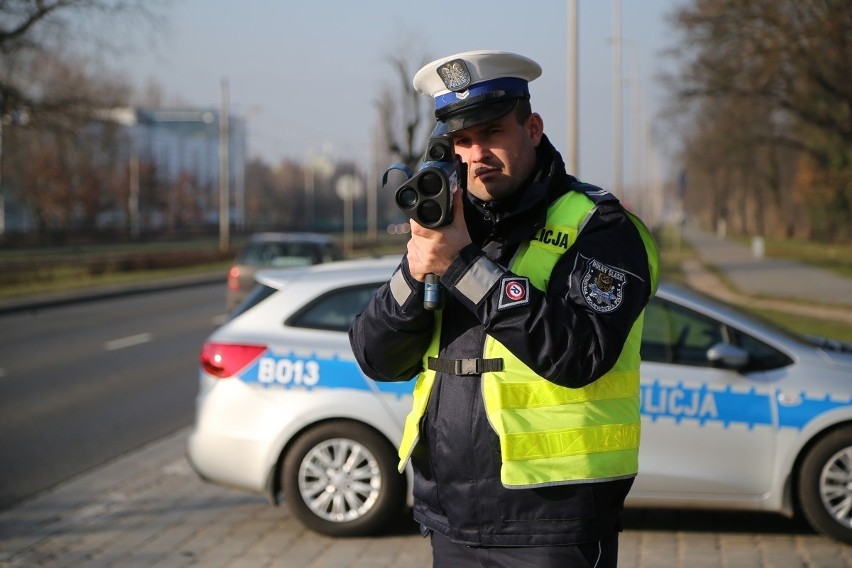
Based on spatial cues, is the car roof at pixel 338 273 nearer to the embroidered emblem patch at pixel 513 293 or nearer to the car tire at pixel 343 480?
the car tire at pixel 343 480

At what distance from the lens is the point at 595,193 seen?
2740 mm

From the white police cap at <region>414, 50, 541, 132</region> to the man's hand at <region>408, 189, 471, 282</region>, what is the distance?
25 centimetres

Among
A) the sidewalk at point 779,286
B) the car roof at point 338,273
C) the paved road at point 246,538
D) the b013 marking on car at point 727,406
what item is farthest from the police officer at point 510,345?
the sidewalk at point 779,286

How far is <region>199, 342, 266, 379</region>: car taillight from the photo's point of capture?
21.5 feet

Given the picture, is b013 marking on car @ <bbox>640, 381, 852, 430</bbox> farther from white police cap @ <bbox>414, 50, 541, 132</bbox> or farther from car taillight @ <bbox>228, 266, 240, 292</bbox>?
car taillight @ <bbox>228, 266, 240, 292</bbox>

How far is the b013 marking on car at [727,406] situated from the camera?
601cm

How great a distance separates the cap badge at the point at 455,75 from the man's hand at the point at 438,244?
31 centimetres

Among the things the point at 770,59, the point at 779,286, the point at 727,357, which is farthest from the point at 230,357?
Result: the point at 770,59

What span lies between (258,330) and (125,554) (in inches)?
58.5

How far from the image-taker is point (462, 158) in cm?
267

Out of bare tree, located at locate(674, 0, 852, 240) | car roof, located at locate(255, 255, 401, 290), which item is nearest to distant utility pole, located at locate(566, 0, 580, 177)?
car roof, located at locate(255, 255, 401, 290)

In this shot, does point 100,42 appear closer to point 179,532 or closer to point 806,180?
point 179,532

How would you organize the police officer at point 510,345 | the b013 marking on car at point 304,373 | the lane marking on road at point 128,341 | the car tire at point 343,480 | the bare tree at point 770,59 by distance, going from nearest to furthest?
1. the police officer at point 510,345
2. the car tire at point 343,480
3. the b013 marking on car at point 304,373
4. the lane marking on road at point 128,341
5. the bare tree at point 770,59

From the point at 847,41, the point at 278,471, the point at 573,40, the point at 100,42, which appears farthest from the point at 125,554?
the point at 847,41
